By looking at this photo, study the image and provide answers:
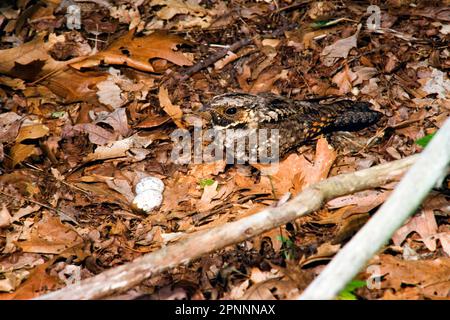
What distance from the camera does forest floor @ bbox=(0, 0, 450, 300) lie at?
125 inches

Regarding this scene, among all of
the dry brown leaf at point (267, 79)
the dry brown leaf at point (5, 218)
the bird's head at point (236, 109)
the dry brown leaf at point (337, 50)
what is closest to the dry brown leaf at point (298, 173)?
the bird's head at point (236, 109)

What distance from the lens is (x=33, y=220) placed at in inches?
149

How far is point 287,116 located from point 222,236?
176cm

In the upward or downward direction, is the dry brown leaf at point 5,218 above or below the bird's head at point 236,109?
below

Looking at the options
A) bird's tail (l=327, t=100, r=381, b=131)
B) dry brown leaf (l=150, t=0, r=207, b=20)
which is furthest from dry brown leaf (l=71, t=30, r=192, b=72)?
bird's tail (l=327, t=100, r=381, b=131)

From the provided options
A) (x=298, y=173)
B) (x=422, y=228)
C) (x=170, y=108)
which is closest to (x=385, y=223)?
(x=422, y=228)

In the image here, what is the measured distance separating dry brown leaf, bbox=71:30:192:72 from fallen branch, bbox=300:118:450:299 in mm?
3146

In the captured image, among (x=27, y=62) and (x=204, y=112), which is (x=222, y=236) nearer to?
(x=204, y=112)

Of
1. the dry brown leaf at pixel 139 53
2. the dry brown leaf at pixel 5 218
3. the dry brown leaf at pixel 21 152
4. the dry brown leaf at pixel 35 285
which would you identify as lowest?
the dry brown leaf at pixel 5 218

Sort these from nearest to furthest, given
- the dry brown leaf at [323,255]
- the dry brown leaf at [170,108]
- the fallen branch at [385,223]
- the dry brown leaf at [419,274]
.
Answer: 1. the fallen branch at [385,223]
2. the dry brown leaf at [419,274]
3. the dry brown leaf at [323,255]
4. the dry brown leaf at [170,108]

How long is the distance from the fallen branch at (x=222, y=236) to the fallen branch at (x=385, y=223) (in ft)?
1.66

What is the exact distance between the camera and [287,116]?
160 inches

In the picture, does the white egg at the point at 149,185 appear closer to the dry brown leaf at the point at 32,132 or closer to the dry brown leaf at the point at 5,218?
the dry brown leaf at the point at 5,218

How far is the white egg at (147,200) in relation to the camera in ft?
12.4
